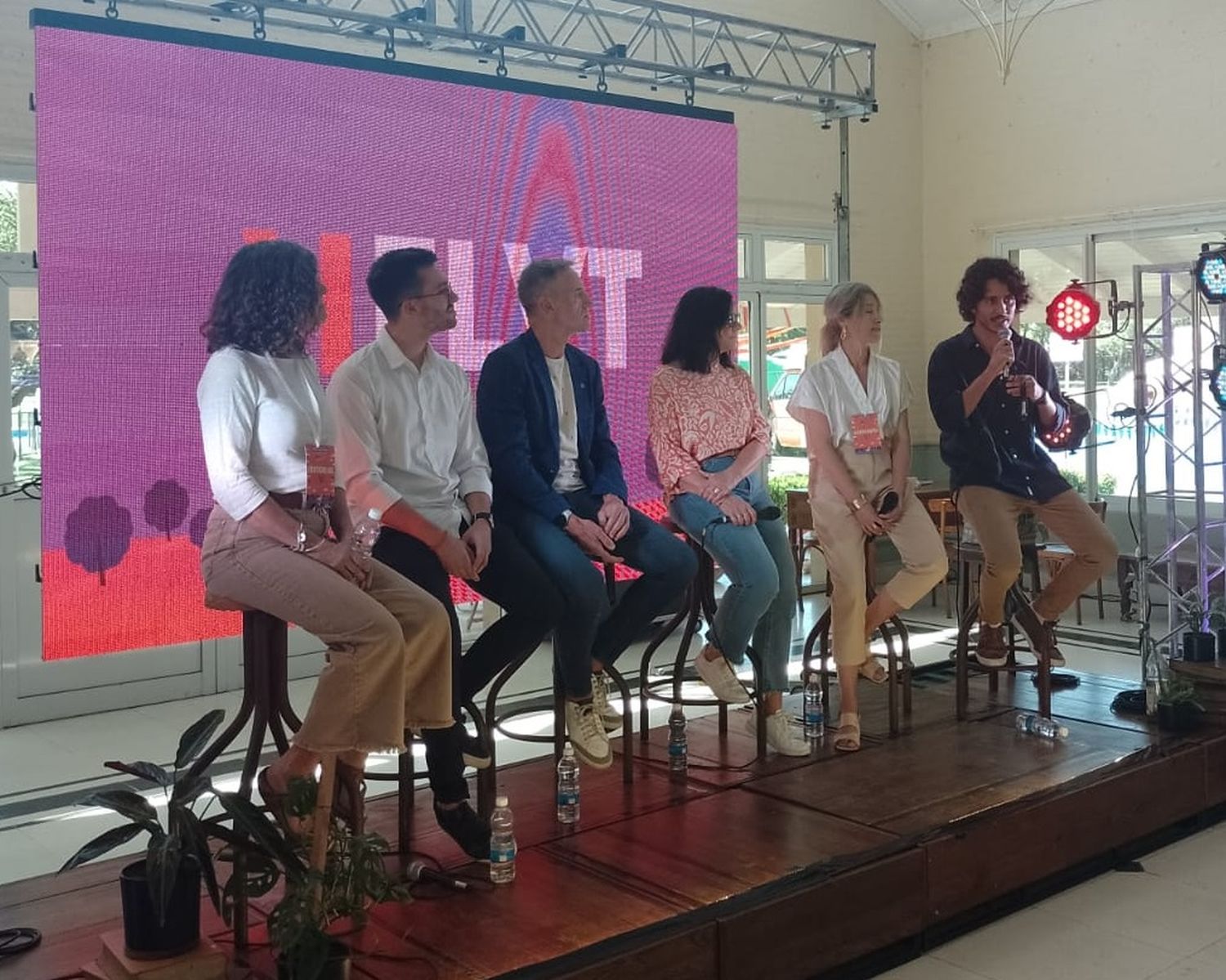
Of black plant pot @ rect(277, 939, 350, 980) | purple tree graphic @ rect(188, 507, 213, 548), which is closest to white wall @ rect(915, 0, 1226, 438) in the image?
purple tree graphic @ rect(188, 507, 213, 548)

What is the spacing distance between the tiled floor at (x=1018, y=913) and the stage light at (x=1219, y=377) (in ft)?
4.84

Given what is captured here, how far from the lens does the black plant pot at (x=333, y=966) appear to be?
7.44 ft

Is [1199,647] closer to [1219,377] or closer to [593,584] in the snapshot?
[1219,377]

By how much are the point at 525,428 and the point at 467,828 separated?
1031mm

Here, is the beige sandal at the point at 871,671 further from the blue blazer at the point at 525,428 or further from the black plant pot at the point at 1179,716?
the blue blazer at the point at 525,428

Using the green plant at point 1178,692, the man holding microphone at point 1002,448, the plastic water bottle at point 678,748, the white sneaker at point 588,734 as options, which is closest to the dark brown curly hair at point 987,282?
the man holding microphone at point 1002,448

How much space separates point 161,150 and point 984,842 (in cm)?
304

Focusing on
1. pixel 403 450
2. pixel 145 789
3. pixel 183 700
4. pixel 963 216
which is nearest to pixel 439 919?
pixel 403 450

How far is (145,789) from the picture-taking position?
4.51m

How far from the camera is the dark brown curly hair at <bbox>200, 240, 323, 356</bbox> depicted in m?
2.73

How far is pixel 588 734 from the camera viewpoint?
3426 mm

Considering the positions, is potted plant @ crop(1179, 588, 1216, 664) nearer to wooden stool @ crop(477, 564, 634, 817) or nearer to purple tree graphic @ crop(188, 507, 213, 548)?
wooden stool @ crop(477, 564, 634, 817)

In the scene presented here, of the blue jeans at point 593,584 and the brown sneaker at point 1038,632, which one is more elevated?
the blue jeans at point 593,584

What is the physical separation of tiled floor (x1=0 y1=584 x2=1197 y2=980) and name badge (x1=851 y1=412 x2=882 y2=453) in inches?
54.0
